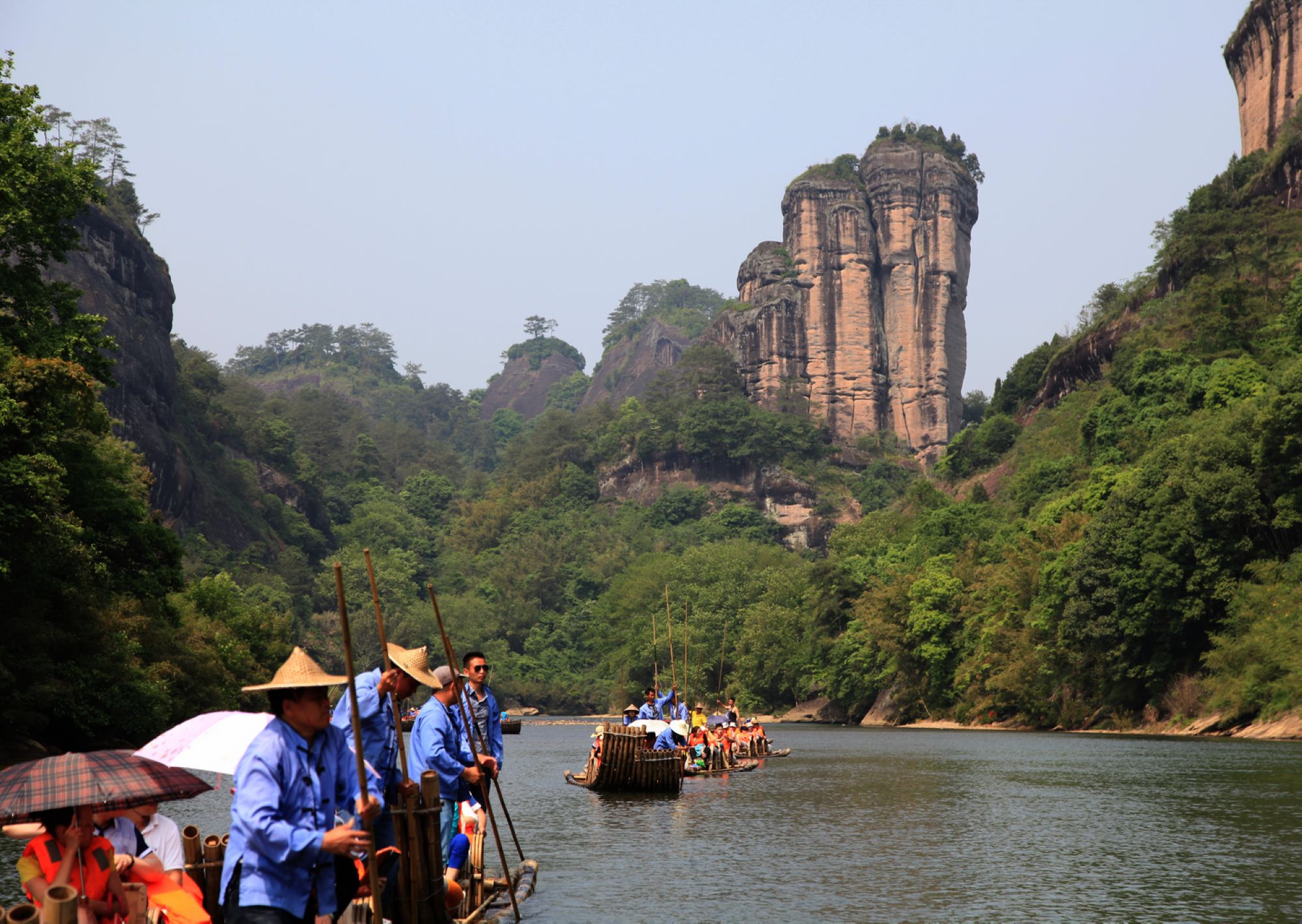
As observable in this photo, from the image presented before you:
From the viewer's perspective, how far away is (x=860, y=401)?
5620 inches

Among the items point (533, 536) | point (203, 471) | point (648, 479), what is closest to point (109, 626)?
point (203, 471)

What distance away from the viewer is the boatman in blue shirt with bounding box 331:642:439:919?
9.50 metres

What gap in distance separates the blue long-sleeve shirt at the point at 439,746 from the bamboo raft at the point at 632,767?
1749 centimetres

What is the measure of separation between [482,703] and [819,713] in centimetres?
7743

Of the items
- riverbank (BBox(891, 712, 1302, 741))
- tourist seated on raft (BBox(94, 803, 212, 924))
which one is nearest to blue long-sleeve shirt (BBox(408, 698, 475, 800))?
tourist seated on raft (BBox(94, 803, 212, 924))

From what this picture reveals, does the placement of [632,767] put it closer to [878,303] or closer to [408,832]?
[408,832]

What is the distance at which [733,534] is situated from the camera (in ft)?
430

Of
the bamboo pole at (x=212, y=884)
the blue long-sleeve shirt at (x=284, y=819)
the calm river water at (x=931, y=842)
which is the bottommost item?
the calm river water at (x=931, y=842)

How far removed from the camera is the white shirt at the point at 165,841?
9.95 m

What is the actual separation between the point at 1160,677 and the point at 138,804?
52.0 meters

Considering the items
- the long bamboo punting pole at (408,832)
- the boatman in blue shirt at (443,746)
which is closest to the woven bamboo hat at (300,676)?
the long bamboo punting pole at (408,832)

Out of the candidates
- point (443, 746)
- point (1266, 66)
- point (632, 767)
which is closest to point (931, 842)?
point (632, 767)

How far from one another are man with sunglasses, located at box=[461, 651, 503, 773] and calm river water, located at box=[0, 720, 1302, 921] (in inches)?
88.5

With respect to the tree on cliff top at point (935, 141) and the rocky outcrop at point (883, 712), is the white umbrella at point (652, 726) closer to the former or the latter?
the rocky outcrop at point (883, 712)
